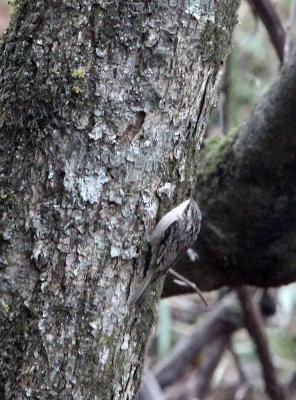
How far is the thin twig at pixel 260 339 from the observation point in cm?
375

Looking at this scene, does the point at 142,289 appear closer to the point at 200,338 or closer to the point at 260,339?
the point at 260,339

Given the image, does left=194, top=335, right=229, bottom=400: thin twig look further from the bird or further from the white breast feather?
the white breast feather

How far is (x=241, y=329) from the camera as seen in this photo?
4.68 m

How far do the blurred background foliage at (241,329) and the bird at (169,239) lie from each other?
72.0 inches

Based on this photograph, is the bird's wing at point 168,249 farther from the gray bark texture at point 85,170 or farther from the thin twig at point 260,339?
the thin twig at point 260,339

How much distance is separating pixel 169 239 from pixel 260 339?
7.55 ft

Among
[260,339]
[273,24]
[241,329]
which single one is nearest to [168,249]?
[273,24]

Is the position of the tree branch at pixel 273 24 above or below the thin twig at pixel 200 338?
above

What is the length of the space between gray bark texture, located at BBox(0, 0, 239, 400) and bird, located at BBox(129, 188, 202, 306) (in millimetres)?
31

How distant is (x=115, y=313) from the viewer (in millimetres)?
1752

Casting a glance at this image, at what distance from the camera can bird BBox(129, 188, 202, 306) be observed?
5.86ft

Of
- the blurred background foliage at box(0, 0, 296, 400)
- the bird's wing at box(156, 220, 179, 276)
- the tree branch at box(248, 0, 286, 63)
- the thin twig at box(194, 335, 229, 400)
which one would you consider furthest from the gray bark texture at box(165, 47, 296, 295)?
the thin twig at box(194, 335, 229, 400)

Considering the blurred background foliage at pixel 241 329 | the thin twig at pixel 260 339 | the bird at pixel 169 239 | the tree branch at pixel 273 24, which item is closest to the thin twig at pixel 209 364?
the blurred background foliage at pixel 241 329

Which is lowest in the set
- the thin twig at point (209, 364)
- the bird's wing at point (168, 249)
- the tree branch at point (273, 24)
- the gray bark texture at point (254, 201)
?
the thin twig at point (209, 364)
